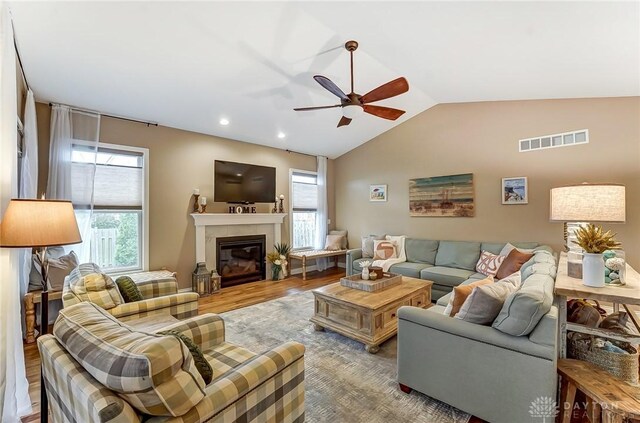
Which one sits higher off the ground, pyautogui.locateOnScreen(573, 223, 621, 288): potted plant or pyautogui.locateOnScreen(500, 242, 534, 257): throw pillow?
pyautogui.locateOnScreen(573, 223, 621, 288): potted plant

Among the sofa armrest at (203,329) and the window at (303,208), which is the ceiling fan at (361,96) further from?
the window at (303,208)

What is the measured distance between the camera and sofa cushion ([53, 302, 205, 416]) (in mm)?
946

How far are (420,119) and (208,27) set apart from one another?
13.0ft

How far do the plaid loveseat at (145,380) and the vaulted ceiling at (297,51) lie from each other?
8.06 feet

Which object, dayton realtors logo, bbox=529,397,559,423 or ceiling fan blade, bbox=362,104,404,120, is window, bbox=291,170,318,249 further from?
dayton realtors logo, bbox=529,397,559,423

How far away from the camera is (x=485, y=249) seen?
4348 mm

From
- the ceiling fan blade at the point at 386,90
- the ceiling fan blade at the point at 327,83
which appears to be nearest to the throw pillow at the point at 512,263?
the ceiling fan blade at the point at 386,90

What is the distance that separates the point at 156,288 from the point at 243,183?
2667 mm

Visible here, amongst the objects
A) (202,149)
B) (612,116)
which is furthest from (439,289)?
(202,149)

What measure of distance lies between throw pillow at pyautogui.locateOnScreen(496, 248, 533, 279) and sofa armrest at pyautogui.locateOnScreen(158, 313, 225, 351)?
357 cm

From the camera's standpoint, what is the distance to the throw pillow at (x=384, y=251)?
199 inches

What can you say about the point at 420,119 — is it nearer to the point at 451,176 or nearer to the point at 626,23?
the point at 451,176

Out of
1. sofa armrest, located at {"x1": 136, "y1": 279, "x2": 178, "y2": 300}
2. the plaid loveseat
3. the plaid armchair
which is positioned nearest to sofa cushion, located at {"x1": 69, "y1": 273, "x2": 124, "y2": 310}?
the plaid armchair

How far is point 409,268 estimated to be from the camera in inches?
176
